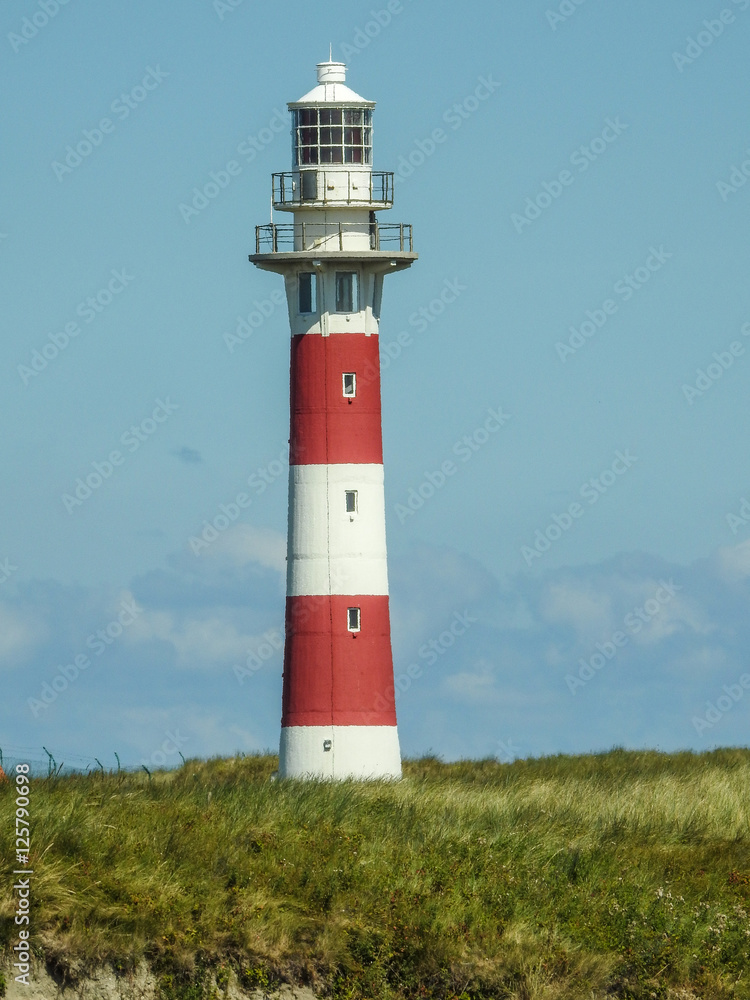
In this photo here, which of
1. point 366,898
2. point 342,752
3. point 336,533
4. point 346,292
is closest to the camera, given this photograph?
point 366,898

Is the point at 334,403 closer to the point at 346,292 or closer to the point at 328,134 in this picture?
the point at 346,292

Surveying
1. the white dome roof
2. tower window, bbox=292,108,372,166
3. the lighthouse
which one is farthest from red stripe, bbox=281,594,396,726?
the white dome roof

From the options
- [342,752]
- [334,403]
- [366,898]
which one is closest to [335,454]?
[334,403]

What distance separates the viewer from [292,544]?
105 feet

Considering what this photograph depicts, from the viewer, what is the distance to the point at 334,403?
31.9 meters

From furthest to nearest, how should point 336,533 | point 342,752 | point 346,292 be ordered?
point 346,292 < point 336,533 < point 342,752

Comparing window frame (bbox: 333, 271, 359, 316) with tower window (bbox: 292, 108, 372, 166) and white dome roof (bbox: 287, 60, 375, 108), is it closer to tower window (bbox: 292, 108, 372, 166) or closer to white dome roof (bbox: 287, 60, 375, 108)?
tower window (bbox: 292, 108, 372, 166)

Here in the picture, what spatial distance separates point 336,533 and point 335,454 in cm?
135

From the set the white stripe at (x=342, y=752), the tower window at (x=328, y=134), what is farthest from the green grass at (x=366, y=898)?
the tower window at (x=328, y=134)

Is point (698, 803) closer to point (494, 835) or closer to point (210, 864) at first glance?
point (494, 835)

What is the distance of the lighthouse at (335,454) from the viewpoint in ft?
104

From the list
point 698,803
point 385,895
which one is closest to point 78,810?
point 385,895

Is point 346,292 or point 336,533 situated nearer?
point 336,533

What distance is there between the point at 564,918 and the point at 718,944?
68.8 inches
